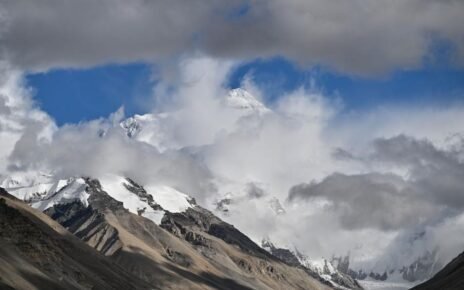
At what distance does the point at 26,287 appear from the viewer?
19100 centimetres

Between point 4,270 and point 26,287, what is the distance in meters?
7.38

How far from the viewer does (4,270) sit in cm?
19512
